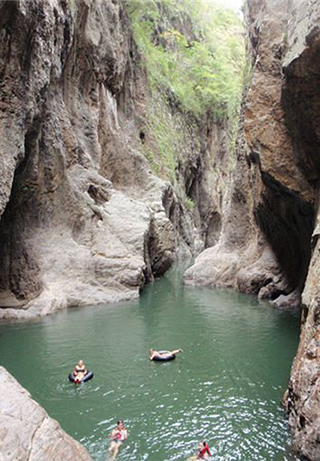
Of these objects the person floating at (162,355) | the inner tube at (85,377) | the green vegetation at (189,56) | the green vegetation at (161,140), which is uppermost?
the green vegetation at (189,56)

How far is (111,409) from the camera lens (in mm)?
9406

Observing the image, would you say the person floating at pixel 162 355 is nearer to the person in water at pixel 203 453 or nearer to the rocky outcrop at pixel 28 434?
the person in water at pixel 203 453

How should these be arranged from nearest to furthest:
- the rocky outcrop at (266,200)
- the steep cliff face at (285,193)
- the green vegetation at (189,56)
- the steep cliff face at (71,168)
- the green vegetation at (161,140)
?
the steep cliff face at (285,193) → the rocky outcrop at (266,200) → the steep cliff face at (71,168) → the green vegetation at (161,140) → the green vegetation at (189,56)

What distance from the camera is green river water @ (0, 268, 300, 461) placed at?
809 cm

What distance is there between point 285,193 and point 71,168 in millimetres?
13674

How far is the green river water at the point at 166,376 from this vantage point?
809cm

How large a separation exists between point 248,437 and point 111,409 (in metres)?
3.09

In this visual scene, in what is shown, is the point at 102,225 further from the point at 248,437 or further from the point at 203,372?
the point at 248,437

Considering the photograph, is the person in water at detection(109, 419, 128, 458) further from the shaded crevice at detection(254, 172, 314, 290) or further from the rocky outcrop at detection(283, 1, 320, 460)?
the shaded crevice at detection(254, 172, 314, 290)

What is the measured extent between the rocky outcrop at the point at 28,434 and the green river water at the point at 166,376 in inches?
105

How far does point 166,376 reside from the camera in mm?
11383

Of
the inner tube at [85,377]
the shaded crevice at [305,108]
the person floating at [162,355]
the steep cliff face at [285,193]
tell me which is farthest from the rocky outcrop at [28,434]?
the shaded crevice at [305,108]

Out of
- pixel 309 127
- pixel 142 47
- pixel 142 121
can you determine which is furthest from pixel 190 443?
pixel 142 47

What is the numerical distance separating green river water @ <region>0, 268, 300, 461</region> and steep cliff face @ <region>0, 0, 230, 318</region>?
261 cm
